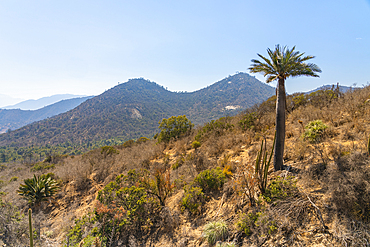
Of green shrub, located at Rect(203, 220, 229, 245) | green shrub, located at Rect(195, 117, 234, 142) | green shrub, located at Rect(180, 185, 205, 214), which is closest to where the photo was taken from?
green shrub, located at Rect(203, 220, 229, 245)

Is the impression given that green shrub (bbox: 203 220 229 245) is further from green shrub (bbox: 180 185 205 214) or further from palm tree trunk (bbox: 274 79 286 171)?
palm tree trunk (bbox: 274 79 286 171)

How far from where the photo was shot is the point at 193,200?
16.6 feet

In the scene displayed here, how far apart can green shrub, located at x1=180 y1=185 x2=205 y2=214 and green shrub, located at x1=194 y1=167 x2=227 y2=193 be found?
42cm

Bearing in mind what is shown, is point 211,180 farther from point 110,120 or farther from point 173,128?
point 110,120

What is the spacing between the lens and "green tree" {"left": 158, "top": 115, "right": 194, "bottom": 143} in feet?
44.9

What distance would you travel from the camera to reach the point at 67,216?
6.41 meters

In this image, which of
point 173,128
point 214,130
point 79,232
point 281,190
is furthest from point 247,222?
point 173,128

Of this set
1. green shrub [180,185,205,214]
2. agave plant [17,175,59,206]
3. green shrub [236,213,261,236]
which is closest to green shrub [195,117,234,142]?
green shrub [180,185,205,214]

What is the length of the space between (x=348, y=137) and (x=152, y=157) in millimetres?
9693

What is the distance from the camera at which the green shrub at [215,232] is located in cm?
372

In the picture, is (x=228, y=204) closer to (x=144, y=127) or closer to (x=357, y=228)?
(x=357, y=228)

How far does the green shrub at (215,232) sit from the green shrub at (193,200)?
0.93 m

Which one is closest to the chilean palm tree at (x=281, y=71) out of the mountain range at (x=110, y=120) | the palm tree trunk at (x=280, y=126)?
the palm tree trunk at (x=280, y=126)

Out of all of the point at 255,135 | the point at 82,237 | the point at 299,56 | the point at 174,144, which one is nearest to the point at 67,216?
the point at 82,237
